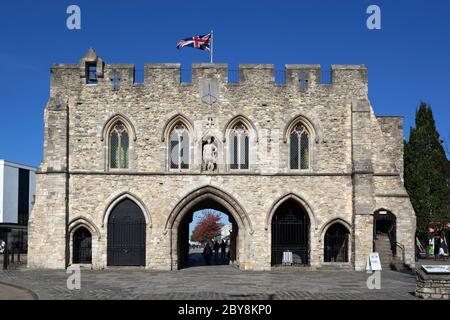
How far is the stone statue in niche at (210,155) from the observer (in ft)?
82.2

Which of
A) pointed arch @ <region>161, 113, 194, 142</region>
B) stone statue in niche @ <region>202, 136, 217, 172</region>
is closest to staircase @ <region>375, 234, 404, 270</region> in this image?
stone statue in niche @ <region>202, 136, 217, 172</region>

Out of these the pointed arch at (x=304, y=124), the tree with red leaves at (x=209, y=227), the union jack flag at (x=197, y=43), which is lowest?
the tree with red leaves at (x=209, y=227)

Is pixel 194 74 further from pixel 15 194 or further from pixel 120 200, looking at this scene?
pixel 15 194

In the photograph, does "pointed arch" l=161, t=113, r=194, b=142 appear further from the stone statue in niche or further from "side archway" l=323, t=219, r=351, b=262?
Result: "side archway" l=323, t=219, r=351, b=262

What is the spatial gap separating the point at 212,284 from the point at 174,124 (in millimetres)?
8382

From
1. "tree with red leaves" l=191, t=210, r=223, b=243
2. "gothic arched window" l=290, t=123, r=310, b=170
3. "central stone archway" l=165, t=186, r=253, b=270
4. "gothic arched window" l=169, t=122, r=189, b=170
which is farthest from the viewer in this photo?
"tree with red leaves" l=191, t=210, r=223, b=243

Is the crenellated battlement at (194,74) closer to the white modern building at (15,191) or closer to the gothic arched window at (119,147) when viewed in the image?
the gothic arched window at (119,147)

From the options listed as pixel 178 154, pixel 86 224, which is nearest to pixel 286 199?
pixel 178 154

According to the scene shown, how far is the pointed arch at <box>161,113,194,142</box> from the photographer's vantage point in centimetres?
2516

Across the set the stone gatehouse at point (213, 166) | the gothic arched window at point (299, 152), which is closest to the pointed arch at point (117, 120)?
the stone gatehouse at point (213, 166)

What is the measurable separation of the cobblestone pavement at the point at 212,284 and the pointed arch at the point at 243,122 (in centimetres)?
565

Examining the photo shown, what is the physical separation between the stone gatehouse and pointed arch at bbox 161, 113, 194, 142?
44 millimetres

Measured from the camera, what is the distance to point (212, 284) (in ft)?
63.2
